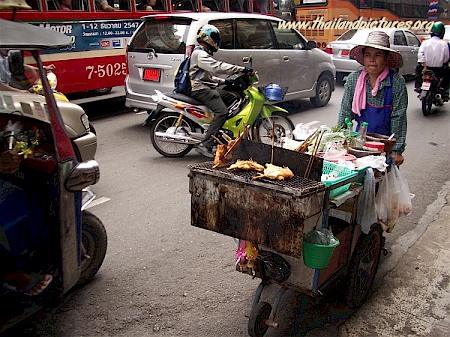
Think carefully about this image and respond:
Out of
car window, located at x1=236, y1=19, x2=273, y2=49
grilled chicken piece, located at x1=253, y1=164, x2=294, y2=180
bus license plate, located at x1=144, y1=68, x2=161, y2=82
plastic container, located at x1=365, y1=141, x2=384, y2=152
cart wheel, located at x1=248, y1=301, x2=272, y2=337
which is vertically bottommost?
cart wheel, located at x1=248, y1=301, x2=272, y2=337

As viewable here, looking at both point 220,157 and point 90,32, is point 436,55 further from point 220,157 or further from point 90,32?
point 220,157

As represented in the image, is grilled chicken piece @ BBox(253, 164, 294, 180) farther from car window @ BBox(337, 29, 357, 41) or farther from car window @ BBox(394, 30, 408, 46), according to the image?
car window @ BBox(394, 30, 408, 46)

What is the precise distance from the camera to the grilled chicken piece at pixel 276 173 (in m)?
2.53

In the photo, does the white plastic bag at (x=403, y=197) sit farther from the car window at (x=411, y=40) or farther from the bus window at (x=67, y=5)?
the car window at (x=411, y=40)

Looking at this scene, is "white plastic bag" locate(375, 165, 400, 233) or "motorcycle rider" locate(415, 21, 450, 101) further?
"motorcycle rider" locate(415, 21, 450, 101)

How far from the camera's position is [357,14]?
1480cm

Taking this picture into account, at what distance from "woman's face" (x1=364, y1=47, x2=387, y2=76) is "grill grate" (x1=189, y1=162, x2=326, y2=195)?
146 centimetres

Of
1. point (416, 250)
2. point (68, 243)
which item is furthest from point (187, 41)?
point (68, 243)

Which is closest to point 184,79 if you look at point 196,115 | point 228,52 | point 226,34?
point 196,115

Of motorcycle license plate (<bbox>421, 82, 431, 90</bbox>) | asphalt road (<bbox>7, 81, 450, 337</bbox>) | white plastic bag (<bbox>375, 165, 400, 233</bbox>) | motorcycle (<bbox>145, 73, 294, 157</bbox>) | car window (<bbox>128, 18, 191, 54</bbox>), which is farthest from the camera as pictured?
motorcycle license plate (<bbox>421, 82, 431, 90</bbox>)

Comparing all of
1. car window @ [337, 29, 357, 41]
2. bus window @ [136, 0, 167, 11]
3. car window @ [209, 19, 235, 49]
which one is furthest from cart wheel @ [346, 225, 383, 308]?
car window @ [337, 29, 357, 41]

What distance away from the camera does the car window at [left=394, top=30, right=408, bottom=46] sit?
1348 centimetres

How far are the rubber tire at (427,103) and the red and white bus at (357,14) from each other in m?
5.59

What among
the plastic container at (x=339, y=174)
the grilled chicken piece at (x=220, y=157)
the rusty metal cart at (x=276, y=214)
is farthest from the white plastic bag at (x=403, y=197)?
the grilled chicken piece at (x=220, y=157)
